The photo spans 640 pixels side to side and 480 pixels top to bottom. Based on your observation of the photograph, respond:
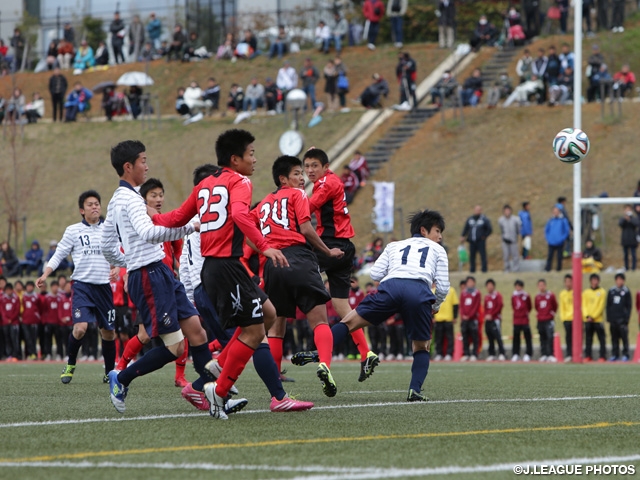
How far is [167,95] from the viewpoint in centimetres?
4762

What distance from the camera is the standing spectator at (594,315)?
22531mm

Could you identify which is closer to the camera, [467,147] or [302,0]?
[467,147]

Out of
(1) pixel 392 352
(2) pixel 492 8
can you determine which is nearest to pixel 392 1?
(2) pixel 492 8

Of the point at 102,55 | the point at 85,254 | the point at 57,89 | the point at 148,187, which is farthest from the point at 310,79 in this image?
the point at 148,187

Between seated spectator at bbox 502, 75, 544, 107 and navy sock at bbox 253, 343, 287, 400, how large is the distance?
3069cm

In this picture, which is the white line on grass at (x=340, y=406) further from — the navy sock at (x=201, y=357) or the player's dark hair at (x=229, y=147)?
the player's dark hair at (x=229, y=147)

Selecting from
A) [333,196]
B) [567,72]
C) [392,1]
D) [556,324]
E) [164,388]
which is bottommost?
[556,324]

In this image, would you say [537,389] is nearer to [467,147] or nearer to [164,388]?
[164,388]

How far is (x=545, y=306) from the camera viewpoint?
2308 cm

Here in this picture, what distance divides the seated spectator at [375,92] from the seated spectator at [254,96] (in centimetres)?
394

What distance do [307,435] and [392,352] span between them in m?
17.3

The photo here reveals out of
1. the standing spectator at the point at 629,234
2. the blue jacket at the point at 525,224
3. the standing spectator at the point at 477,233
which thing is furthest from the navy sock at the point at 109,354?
the blue jacket at the point at 525,224

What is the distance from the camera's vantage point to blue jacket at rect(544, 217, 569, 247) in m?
28.8

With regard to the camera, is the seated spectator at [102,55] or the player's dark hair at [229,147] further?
the seated spectator at [102,55]
